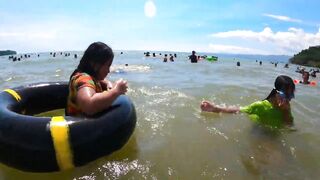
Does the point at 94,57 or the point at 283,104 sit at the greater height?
the point at 94,57

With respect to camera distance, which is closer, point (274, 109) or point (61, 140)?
point (61, 140)

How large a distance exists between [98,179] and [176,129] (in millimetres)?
2614

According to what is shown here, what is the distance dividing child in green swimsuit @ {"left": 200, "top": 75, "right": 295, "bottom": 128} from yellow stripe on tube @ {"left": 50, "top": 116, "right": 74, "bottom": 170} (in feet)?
7.92

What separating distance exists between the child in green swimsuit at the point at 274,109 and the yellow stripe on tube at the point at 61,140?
2.42 m

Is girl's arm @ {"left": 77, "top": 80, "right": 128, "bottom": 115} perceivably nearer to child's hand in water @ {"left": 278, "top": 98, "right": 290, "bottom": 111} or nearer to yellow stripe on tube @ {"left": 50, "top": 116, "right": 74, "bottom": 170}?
yellow stripe on tube @ {"left": 50, "top": 116, "right": 74, "bottom": 170}

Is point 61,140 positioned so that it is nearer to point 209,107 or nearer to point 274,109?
point 209,107

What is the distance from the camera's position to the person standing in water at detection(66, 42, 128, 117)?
13.8 feet

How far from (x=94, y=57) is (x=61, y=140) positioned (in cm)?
104

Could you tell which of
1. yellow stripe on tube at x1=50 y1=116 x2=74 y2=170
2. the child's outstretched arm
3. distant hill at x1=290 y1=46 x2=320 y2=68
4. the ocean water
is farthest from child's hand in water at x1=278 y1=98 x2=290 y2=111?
distant hill at x1=290 y1=46 x2=320 y2=68

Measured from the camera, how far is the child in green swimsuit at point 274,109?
557 cm

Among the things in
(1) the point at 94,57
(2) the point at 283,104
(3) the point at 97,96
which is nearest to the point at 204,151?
(2) the point at 283,104

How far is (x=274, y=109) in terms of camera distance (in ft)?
18.8

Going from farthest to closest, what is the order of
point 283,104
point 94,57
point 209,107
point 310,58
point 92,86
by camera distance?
point 310,58, point 209,107, point 283,104, point 94,57, point 92,86

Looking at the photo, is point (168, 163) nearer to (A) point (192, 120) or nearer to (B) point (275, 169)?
(B) point (275, 169)
